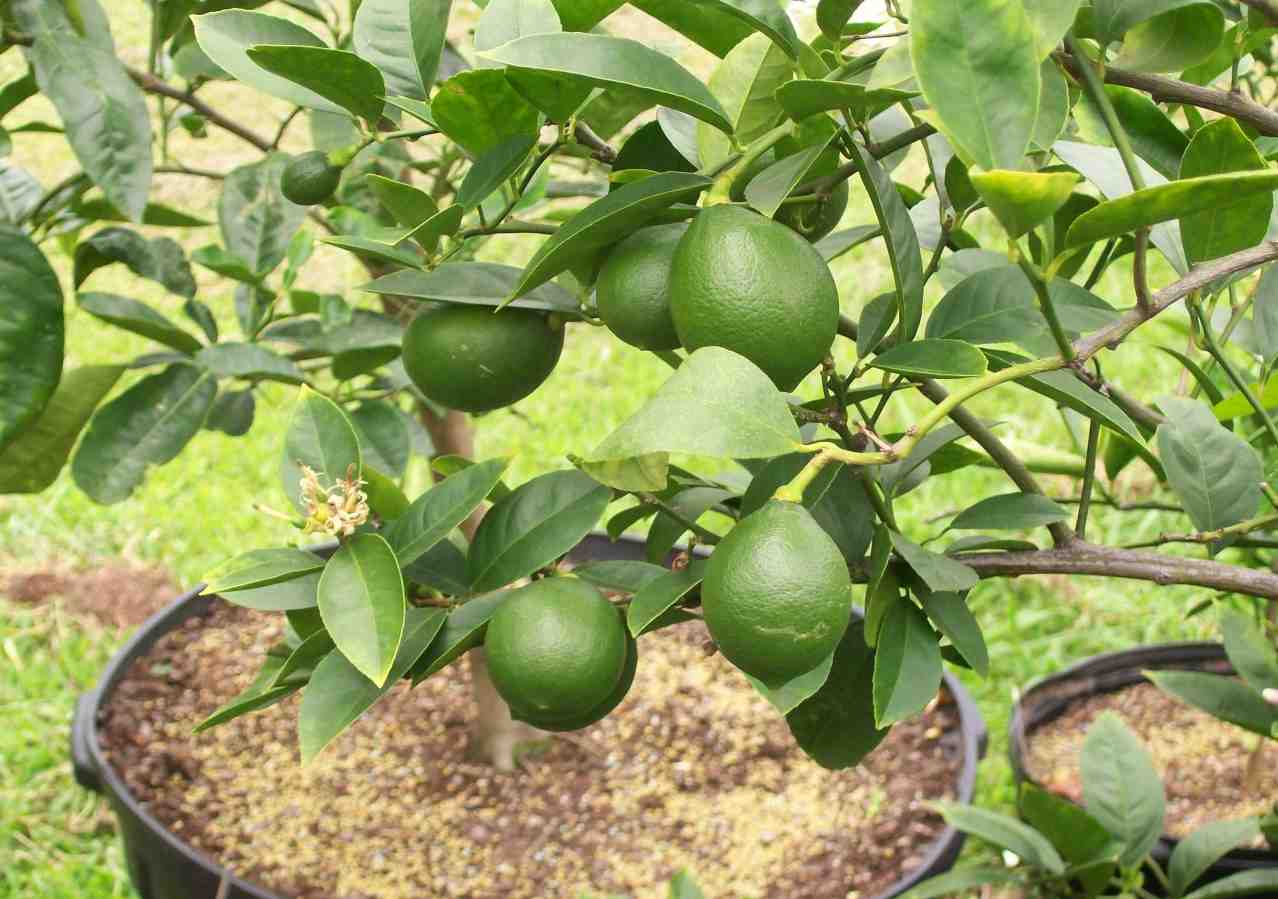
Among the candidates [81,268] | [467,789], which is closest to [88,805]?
[467,789]

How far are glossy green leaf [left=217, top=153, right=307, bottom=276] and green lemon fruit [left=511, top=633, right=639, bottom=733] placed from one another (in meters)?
0.65

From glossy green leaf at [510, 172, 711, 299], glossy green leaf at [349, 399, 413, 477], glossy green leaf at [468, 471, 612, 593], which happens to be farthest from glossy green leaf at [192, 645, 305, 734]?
glossy green leaf at [349, 399, 413, 477]

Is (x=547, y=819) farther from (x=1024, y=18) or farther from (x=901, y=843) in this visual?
(x=1024, y=18)

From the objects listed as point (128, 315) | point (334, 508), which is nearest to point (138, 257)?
point (128, 315)

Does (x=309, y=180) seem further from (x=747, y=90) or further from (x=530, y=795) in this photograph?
(x=530, y=795)

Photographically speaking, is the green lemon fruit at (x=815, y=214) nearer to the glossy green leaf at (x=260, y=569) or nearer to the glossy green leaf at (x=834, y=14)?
the glossy green leaf at (x=834, y=14)

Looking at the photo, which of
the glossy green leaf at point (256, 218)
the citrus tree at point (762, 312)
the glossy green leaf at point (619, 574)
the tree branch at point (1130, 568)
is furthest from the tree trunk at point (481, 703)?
the tree branch at point (1130, 568)

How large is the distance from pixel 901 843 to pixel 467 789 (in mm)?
513

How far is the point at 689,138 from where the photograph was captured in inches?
24.2

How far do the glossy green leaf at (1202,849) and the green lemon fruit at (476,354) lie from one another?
2.66 ft

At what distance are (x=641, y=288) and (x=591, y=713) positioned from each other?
23 cm

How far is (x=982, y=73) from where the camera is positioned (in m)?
0.46

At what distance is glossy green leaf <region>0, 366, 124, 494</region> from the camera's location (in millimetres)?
1093

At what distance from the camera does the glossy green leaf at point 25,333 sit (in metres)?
0.94
